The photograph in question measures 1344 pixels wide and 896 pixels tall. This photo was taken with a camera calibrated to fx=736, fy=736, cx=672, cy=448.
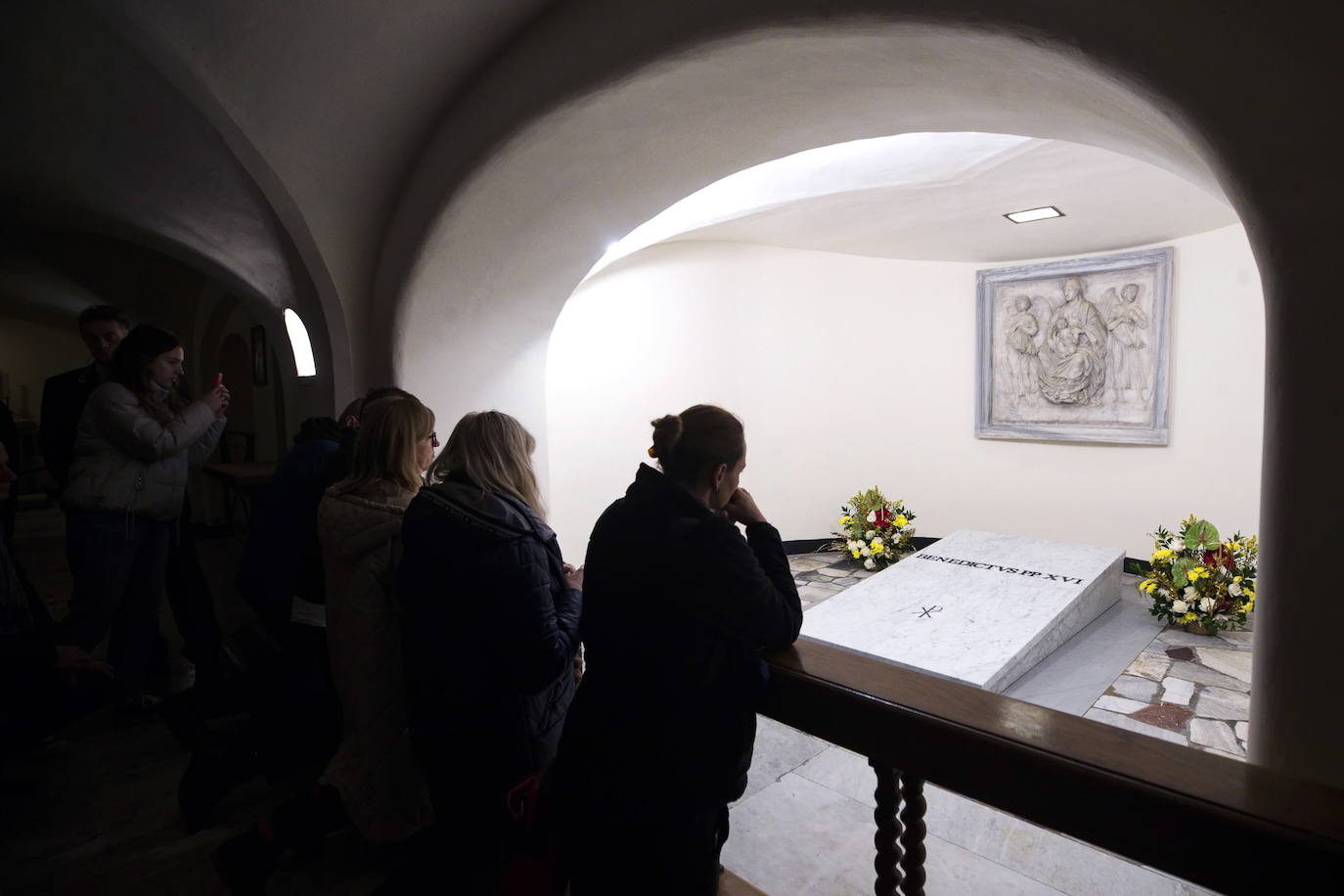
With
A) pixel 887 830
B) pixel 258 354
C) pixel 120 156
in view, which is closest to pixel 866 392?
pixel 258 354

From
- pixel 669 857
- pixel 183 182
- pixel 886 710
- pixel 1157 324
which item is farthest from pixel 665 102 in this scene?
pixel 1157 324

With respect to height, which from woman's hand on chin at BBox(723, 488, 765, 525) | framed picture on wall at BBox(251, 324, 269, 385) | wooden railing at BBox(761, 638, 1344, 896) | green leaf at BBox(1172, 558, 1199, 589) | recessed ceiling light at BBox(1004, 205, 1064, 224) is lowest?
green leaf at BBox(1172, 558, 1199, 589)

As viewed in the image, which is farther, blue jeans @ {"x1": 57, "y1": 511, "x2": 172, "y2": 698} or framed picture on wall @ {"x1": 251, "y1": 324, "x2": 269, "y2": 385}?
framed picture on wall @ {"x1": 251, "y1": 324, "x2": 269, "y2": 385}

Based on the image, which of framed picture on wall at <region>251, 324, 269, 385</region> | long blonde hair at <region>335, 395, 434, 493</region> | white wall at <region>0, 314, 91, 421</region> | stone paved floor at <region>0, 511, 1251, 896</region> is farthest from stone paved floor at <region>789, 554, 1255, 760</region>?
white wall at <region>0, 314, 91, 421</region>

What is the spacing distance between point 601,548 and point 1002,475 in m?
7.48

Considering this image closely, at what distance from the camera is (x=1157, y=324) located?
699cm

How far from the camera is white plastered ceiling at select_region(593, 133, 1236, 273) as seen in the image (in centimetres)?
530

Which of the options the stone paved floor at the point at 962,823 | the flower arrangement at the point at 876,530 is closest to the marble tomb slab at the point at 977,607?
the stone paved floor at the point at 962,823

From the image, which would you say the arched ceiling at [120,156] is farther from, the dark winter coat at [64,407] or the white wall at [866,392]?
the white wall at [866,392]

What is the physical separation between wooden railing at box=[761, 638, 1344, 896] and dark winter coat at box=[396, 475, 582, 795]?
606mm

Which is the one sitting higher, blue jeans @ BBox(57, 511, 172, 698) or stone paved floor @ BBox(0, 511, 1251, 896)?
blue jeans @ BBox(57, 511, 172, 698)

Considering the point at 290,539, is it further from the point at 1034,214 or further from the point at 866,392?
the point at 866,392

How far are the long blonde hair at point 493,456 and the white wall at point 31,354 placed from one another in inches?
404

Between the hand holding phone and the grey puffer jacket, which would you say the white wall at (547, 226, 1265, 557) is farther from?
the grey puffer jacket
